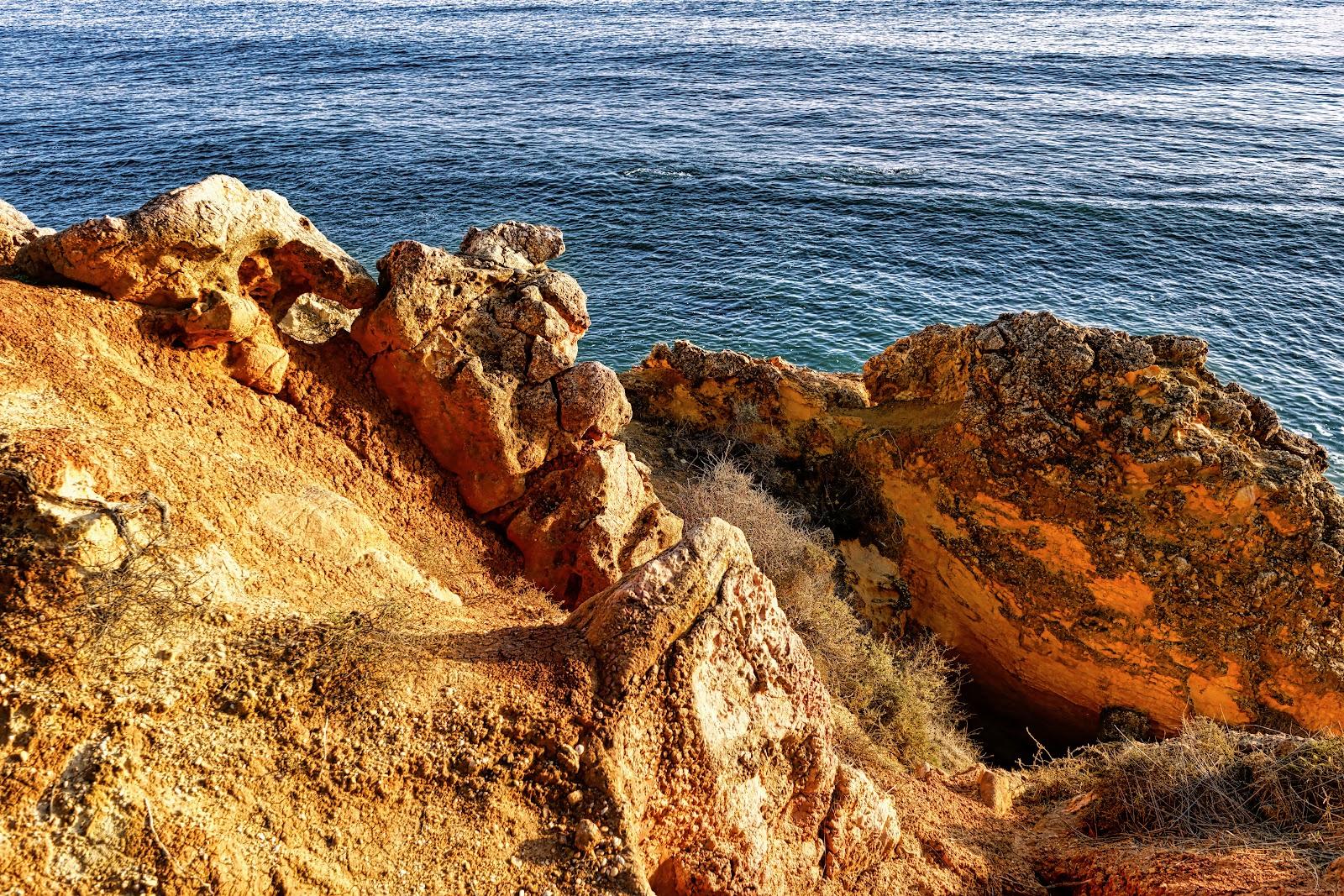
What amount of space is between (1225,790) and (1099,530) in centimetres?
410

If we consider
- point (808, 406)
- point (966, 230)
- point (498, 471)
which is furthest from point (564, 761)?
point (966, 230)

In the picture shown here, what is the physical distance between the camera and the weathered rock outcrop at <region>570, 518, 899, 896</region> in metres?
5.56

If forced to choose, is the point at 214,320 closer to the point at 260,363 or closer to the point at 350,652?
the point at 260,363

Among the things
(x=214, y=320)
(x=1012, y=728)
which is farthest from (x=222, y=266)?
(x=1012, y=728)

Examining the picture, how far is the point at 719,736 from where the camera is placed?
589cm

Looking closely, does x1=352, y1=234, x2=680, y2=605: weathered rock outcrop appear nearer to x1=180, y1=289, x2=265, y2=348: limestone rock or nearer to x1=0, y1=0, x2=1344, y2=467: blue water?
x1=180, y1=289, x2=265, y2=348: limestone rock

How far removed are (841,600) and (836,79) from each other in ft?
144

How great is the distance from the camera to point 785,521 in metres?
12.2

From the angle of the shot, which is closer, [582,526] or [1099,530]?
[582,526]

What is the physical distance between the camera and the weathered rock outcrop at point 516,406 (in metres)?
8.91

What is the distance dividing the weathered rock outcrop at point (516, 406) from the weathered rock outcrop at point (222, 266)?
2.12 ft

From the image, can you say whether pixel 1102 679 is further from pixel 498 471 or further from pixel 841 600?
pixel 498 471

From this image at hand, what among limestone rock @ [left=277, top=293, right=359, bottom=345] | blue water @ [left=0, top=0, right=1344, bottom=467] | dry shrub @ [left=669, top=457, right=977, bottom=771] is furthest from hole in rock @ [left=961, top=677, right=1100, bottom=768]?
blue water @ [left=0, top=0, right=1344, bottom=467]

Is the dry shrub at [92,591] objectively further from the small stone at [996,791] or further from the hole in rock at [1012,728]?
the hole in rock at [1012,728]
